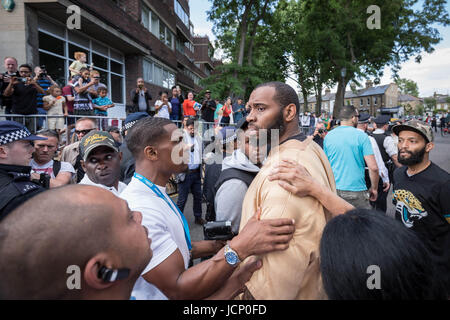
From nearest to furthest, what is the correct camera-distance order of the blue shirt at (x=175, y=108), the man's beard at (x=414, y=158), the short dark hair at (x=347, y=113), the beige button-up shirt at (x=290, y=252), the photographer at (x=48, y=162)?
the beige button-up shirt at (x=290, y=252) → the man's beard at (x=414, y=158) → the photographer at (x=48, y=162) → the short dark hair at (x=347, y=113) → the blue shirt at (x=175, y=108)

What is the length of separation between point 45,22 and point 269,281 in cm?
1221

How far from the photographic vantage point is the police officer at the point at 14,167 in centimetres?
230

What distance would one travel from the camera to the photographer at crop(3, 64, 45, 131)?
19.7 feet

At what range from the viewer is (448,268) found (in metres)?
2.44

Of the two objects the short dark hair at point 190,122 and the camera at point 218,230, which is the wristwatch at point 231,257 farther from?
the short dark hair at point 190,122

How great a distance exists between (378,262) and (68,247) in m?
1.01

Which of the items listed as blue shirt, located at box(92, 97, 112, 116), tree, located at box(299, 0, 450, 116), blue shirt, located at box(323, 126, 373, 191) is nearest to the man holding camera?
blue shirt, located at box(323, 126, 373, 191)

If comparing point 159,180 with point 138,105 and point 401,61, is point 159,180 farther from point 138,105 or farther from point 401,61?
point 401,61

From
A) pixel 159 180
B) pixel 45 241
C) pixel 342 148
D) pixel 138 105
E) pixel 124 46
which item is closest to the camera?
pixel 45 241

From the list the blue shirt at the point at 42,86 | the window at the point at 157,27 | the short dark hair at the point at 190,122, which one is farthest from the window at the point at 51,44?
the window at the point at 157,27

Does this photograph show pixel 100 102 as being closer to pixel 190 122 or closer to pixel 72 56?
pixel 190 122

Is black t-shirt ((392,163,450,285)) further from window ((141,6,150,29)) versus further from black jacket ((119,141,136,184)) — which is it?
window ((141,6,150,29))

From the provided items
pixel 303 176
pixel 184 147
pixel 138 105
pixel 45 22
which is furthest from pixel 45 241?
pixel 45 22

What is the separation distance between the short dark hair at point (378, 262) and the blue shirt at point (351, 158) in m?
3.49
